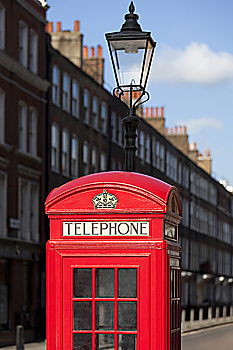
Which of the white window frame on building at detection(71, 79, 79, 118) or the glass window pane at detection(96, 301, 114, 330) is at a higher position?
the white window frame on building at detection(71, 79, 79, 118)

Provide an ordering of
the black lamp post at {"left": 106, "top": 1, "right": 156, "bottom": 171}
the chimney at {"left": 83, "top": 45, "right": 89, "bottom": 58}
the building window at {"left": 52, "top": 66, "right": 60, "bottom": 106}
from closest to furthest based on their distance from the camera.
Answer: the black lamp post at {"left": 106, "top": 1, "right": 156, "bottom": 171} < the building window at {"left": 52, "top": 66, "right": 60, "bottom": 106} < the chimney at {"left": 83, "top": 45, "right": 89, "bottom": 58}

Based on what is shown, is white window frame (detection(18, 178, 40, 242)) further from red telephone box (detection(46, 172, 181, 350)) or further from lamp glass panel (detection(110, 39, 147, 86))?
red telephone box (detection(46, 172, 181, 350))

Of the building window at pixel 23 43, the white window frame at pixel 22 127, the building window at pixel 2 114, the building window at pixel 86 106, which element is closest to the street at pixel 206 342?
the white window frame at pixel 22 127

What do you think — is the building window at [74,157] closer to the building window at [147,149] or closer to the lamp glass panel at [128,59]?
the building window at [147,149]

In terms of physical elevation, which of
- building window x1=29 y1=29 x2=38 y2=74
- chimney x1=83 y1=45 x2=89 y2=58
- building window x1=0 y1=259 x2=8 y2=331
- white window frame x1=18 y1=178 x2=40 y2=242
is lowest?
building window x1=0 y1=259 x2=8 y2=331

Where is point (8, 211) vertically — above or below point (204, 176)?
below

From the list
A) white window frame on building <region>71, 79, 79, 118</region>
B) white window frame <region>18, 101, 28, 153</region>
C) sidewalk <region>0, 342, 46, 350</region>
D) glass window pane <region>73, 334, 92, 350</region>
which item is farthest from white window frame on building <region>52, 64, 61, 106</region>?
glass window pane <region>73, 334, 92, 350</region>

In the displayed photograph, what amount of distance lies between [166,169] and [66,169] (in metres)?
26.6

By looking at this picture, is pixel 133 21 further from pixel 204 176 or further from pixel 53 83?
pixel 204 176

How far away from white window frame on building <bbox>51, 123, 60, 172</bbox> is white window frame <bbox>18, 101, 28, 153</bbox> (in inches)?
135

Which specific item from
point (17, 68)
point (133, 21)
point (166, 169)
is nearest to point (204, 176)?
point (166, 169)

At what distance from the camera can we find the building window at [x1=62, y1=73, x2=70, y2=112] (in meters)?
44.0

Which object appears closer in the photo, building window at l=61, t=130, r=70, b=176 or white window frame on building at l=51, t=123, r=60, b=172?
white window frame on building at l=51, t=123, r=60, b=172

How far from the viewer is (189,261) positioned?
75.4m
